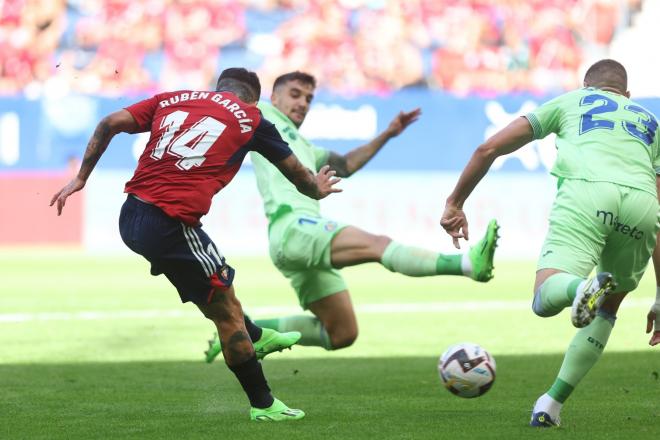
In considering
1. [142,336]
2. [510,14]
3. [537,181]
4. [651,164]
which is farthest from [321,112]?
[651,164]

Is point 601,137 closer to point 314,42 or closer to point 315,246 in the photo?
point 315,246

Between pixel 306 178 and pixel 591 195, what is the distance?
159 cm

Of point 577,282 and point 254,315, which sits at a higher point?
point 577,282

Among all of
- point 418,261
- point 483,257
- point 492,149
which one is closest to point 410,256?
point 418,261

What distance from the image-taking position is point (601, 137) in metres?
5.90

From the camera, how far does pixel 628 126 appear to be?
5.96 meters

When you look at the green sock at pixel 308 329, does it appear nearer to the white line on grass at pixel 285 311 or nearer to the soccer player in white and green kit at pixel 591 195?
the soccer player in white and green kit at pixel 591 195

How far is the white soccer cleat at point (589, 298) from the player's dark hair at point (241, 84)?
2.40m

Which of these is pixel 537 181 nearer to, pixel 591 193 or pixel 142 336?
pixel 142 336

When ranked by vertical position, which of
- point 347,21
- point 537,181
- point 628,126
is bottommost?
point 537,181

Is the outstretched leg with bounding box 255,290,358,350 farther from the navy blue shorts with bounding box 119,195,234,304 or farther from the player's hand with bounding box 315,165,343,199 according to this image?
the navy blue shorts with bounding box 119,195,234,304

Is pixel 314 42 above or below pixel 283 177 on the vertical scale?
above

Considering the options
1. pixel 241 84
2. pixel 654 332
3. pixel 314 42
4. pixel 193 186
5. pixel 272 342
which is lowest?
pixel 272 342

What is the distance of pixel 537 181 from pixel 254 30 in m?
7.40
